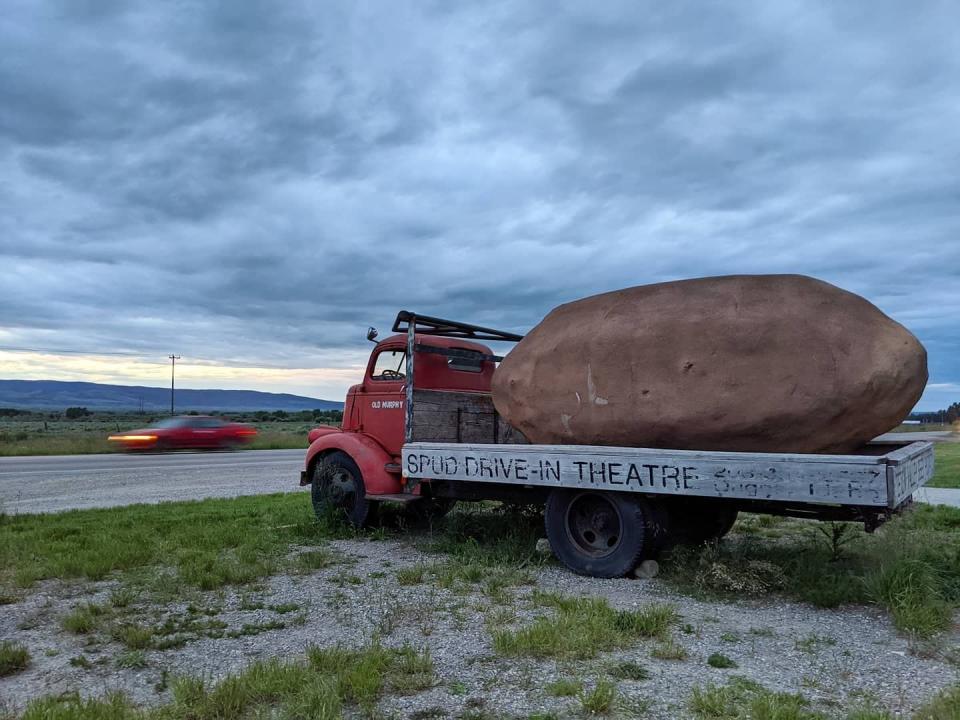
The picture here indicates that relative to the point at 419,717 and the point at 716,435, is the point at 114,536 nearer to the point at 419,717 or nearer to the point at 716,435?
the point at 419,717

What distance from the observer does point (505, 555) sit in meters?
6.60

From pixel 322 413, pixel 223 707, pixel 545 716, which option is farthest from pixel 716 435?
pixel 322 413

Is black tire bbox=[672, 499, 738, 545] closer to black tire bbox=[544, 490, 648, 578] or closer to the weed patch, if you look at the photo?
black tire bbox=[544, 490, 648, 578]

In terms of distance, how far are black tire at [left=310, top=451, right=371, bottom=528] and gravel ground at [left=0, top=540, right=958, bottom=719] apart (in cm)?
193

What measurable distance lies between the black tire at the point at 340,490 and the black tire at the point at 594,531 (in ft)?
8.53

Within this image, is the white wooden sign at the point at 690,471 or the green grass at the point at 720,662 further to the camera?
the white wooden sign at the point at 690,471

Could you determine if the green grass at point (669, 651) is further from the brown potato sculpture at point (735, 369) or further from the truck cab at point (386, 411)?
the truck cab at point (386, 411)

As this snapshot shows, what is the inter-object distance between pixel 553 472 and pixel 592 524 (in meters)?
0.68

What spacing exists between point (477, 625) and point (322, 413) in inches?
2913

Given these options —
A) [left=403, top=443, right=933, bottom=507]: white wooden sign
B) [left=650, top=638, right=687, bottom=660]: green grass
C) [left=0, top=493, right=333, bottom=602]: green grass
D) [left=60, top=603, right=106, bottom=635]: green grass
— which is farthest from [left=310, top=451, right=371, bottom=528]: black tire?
[left=650, top=638, right=687, bottom=660]: green grass

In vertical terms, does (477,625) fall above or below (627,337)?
below

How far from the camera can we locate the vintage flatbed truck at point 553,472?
15.9 ft

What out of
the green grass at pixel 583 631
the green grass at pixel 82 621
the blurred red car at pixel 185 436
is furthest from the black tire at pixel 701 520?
the blurred red car at pixel 185 436

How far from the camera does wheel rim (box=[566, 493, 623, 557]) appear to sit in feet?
20.1
